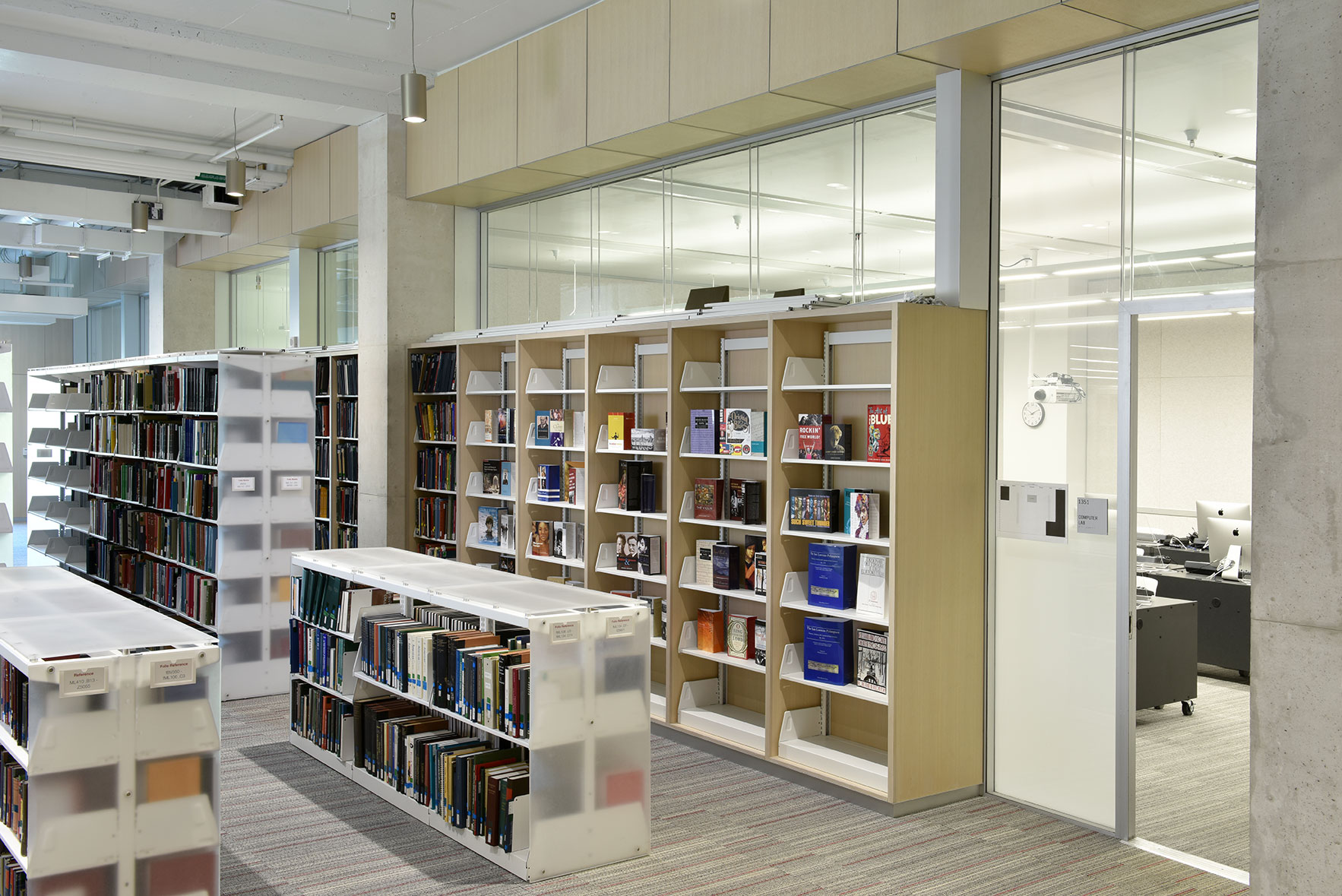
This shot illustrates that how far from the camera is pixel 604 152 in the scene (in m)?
7.23

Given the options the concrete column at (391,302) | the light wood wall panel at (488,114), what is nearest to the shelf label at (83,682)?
the light wood wall panel at (488,114)

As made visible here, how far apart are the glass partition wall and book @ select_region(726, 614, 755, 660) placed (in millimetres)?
1966

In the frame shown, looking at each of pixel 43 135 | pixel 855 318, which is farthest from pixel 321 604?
pixel 43 135

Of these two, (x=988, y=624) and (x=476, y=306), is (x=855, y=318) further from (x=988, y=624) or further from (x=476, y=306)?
(x=476, y=306)

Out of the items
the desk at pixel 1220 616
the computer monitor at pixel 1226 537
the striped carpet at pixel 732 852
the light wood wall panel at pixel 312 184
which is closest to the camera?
the striped carpet at pixel 732 852

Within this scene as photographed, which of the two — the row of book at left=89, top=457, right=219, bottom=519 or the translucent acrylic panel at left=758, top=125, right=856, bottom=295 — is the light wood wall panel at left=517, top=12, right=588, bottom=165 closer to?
the translucent acrylic panel at left=758, top=125, right=856, bottom=295

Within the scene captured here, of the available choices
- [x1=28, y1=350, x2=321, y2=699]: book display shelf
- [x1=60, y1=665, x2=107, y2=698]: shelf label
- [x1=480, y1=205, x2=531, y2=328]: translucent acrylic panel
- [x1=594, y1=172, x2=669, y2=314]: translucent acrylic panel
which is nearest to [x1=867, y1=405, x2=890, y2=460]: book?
[x1=594, y1=172, x2=669, y2=314]: translucent acrylic panel

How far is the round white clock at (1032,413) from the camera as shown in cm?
538

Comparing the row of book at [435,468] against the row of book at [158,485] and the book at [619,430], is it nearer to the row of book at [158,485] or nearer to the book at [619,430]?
the row of book at [158,485]

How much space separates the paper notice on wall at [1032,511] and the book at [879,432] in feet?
2.11

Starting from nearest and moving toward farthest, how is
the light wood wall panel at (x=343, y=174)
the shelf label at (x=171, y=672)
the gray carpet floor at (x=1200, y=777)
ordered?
the shelf label at (x=171, y=672)
the gray carpet floor at (x=1200, y=777)
the light wood wall panel at (x=343, y=174)

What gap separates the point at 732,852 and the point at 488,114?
546 cm

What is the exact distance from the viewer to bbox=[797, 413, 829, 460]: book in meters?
5.78

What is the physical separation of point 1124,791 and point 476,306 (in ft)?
21.3
